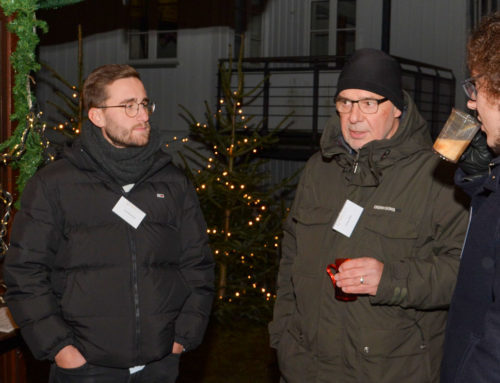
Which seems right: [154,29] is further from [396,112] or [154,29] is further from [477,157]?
[477,157]

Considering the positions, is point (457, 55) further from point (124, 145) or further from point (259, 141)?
point (124, 145)

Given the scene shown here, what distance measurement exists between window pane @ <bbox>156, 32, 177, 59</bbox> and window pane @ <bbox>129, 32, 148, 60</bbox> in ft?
1.08

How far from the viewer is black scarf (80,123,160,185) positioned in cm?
320

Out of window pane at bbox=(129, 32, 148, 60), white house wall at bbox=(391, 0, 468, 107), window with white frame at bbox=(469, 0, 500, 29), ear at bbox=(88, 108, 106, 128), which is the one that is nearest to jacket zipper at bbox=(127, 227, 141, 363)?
ear at bbox=(88, 108, 106, 128)

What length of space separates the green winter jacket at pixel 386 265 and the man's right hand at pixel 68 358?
37.5 inches

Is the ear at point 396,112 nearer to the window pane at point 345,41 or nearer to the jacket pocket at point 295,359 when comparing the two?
the jacket pocket at point 295,359

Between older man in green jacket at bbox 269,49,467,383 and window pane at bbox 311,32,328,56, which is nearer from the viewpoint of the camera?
older man in green jacket at bbox 269,49,467,383

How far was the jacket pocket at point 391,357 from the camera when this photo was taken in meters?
2.77

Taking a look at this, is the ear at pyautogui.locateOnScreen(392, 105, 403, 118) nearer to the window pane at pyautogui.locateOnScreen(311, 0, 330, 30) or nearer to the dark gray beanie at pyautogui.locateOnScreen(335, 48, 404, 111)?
the dark gray beanie at pyautogui.locateOnScreen(335, 48, 404, 111)

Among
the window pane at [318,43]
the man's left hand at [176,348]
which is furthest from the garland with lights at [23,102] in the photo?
the window pane at [318,43]

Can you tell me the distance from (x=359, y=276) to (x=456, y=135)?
0.72 meters

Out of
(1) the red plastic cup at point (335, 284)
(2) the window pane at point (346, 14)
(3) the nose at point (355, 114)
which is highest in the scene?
(2) the window pane at point (346, 14)

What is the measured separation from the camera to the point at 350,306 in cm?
285

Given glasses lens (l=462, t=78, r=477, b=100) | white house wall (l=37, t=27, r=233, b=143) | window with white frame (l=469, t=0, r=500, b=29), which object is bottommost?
glasses lens (l=462, t=78, r=477, b=100)
